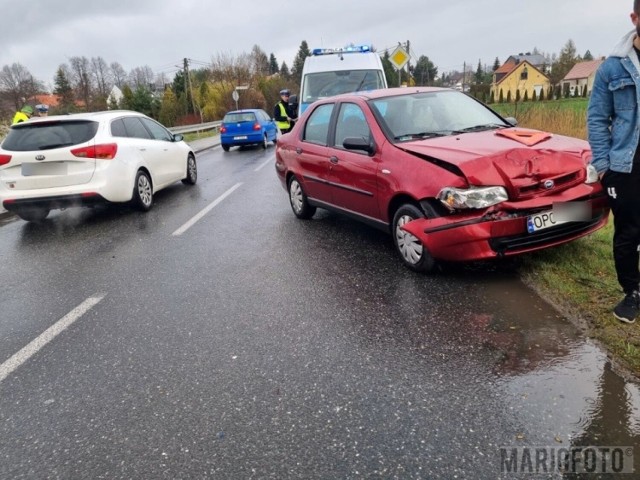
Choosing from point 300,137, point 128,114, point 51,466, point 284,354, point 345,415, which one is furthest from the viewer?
point 128,114

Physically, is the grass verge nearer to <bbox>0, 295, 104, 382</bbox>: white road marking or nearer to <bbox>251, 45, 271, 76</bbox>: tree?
<bbox>0, 295, 104, 382</bbox>: white road marking

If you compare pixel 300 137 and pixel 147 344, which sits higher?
pixel 300 137

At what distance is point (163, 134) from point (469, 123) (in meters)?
6.57

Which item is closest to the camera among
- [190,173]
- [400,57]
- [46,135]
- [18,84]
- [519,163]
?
[519,163]

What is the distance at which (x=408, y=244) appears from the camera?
4848mm

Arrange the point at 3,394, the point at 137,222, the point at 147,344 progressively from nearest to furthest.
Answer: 1. the point at 3,394
2. the point at 147,344
3. the point at 137,222

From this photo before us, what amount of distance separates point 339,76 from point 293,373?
11.3 meters

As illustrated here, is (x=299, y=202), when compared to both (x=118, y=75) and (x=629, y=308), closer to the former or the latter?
(x=629, y=308)

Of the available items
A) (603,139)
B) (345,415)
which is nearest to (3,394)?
(345,415)

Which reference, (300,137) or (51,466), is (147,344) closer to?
(51,466)

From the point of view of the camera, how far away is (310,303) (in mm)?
4355

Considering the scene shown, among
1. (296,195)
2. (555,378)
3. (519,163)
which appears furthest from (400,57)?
(555,378)

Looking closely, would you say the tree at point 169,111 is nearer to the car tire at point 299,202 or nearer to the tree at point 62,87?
the tree at point 62,87

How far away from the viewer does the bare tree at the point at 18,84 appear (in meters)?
65.8
